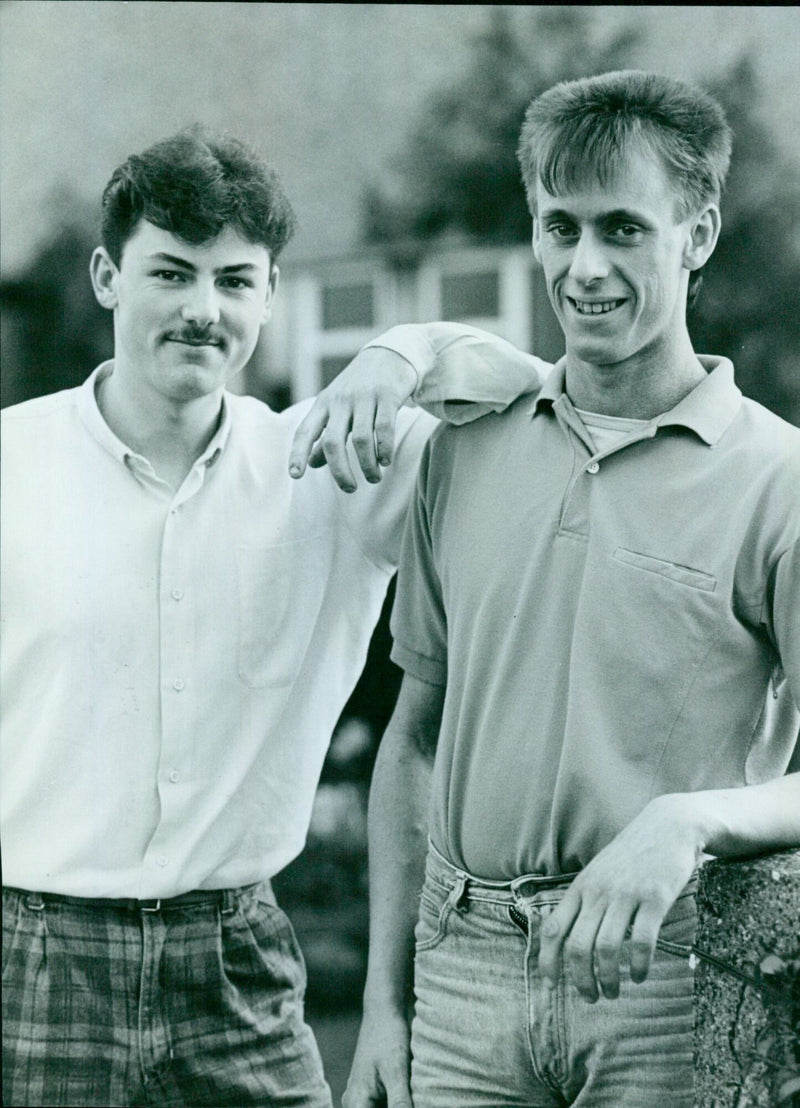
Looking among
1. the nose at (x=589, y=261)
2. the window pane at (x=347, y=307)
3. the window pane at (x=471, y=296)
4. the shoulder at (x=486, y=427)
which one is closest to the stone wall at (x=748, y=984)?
the shoulder at (x=486, y=427)

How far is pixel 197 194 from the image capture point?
284cm

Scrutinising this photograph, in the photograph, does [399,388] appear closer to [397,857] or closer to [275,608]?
[275,608]

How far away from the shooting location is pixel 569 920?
6.88 feet

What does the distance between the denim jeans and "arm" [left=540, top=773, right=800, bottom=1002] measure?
16 cm

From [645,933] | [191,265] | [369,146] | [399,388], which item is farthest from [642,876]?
[369,146]

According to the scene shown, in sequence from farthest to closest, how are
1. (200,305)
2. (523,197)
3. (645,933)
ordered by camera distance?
(523,197)
(200,305)
(645,933)

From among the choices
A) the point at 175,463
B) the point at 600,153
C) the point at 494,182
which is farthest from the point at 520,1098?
the point at 494,182

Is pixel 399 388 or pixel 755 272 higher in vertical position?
pixel 755 272

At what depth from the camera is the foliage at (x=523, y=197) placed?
114 inches

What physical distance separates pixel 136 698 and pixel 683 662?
112cm

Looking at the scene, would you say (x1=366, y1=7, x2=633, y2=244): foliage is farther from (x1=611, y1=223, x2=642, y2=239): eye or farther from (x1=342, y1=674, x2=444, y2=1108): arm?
(x1=342, y1=674, x2=444, y2=1108): arm

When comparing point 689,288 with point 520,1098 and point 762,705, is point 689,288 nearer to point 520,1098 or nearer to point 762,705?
point 762,705

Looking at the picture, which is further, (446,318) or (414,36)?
(446,318)

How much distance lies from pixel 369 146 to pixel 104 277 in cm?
64
